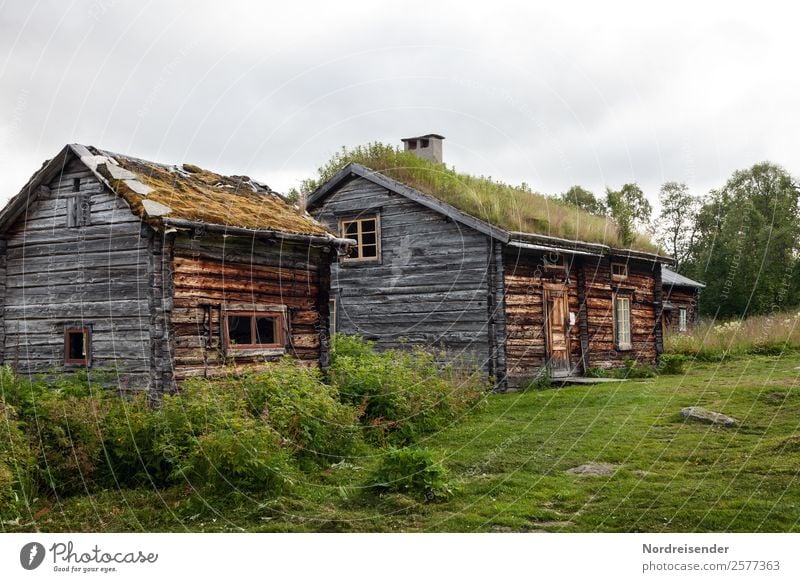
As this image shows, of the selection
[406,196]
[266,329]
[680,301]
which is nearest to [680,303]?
[680,301]

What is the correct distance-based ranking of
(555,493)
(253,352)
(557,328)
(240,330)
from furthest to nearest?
(557,328)
(240,330)
(253,352)
(555,493)

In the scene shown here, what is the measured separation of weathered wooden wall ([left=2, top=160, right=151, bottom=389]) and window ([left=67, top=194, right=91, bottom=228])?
94 millimetres

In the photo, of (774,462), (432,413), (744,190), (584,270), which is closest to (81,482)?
(432,413)

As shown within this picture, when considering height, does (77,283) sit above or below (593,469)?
above

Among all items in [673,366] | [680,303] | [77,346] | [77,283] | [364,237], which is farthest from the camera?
[680,303]

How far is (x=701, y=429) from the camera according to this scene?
1271cm

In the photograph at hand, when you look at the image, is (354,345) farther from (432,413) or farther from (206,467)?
(206,467)

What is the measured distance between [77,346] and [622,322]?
1650 centimetres

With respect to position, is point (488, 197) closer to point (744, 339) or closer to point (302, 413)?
point (302, 413)

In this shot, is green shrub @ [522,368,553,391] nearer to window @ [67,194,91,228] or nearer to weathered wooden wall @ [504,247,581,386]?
weathered wooden wall @ [504,247,581,386]

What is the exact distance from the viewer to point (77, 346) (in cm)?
1402

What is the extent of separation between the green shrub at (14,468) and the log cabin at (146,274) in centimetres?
248

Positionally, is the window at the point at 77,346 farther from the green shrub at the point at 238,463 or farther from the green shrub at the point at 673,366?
the green shrub at the point at 673,366

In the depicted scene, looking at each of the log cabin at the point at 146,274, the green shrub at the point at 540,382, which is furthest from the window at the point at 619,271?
the log cabin at the point at 146,274
